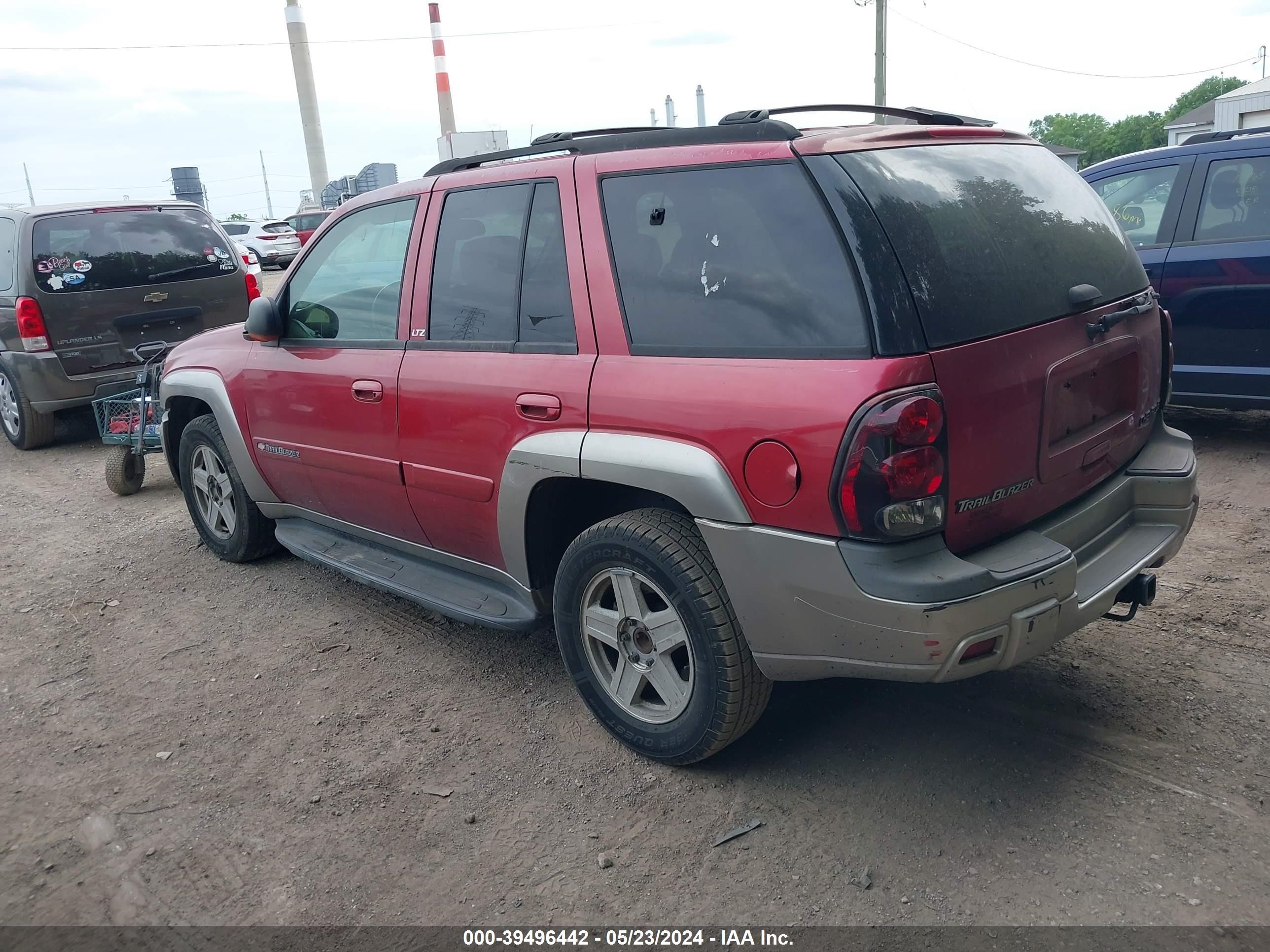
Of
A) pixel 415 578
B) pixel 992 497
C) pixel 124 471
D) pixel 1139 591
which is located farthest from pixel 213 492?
pixel 1139 591

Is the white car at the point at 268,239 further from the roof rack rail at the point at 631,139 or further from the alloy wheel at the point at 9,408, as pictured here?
the roof rack rail at the point at 631,139

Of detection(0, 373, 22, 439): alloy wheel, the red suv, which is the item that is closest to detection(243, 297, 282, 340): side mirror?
the red suv

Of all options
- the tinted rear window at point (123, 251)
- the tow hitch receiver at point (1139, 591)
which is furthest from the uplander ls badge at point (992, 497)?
the tinted rear window at point (123, 251)

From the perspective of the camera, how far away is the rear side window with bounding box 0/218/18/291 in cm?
780

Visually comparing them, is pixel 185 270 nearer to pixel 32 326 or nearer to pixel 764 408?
pixel 32 326

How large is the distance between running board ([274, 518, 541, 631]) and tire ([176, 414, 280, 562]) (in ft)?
1.24

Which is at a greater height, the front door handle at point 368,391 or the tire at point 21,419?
the front door handle at point 368,391

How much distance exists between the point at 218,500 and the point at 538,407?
2.92 m

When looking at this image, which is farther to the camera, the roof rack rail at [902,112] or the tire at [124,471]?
the tire at [124,471]

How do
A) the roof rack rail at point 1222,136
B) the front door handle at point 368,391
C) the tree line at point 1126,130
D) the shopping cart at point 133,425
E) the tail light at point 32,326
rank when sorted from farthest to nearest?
the tree line at point 1126,130, the tail light at point 32,326, the shopping cart at point 133,425, the roof rack rail at point 1222,136, the front door handle at point 368,391

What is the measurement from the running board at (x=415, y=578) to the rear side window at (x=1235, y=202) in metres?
4.82

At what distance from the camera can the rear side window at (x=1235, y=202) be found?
563cm

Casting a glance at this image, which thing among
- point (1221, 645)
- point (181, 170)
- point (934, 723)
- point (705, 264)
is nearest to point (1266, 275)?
point (1221, 645)

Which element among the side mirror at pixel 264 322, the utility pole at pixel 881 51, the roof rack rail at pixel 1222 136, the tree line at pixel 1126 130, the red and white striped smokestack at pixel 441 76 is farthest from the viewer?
the tree line at pixel 1126 130
